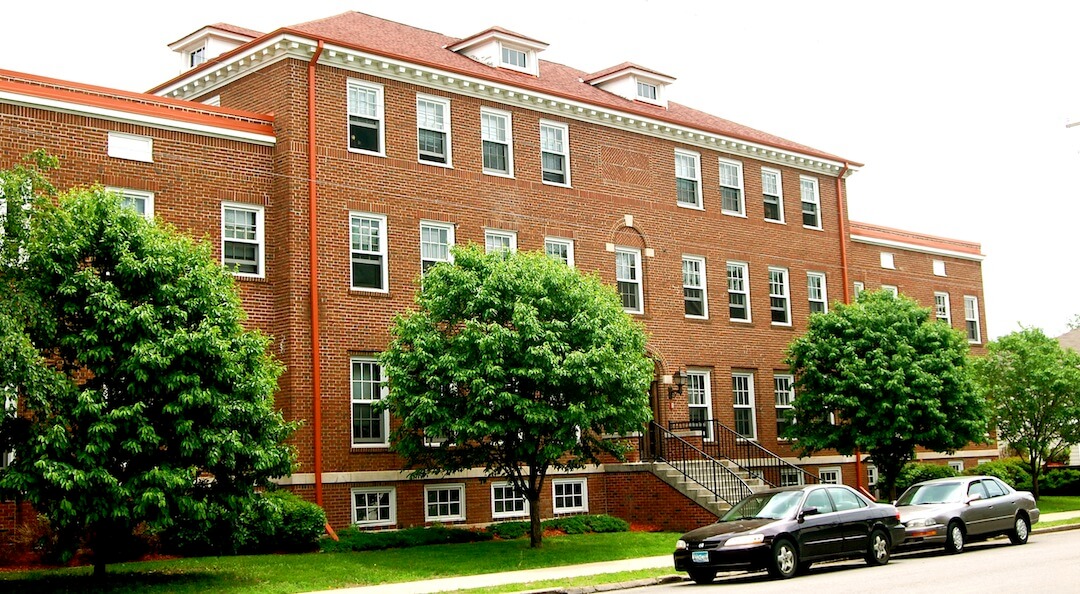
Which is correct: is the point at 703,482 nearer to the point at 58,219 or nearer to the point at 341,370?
the point at 341,370

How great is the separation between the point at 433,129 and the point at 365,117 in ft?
6.13

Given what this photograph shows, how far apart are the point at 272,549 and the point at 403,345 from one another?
15.2 ft

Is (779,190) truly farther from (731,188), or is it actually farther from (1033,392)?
(1033,392)

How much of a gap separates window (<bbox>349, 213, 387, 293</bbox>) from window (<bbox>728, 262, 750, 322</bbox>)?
12062 millimetres

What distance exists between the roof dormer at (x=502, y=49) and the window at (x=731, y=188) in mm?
6591

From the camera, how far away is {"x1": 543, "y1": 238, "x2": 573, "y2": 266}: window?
3055 cm

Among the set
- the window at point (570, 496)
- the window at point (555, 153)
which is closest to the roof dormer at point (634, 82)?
the window at point (555, 153)

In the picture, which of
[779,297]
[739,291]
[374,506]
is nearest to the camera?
[374,506]

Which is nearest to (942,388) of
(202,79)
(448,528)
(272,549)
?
(448,528)

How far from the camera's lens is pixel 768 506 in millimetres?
20016

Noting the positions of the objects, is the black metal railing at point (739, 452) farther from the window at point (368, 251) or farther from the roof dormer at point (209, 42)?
the roof dormer at point (209, 42)

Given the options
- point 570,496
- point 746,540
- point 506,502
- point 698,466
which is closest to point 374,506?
point 506,502

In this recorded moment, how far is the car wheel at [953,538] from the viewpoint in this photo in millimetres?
22797

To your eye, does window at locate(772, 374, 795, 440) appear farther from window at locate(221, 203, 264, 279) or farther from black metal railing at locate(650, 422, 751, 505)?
window at locate(221, 203, 264, 279)
